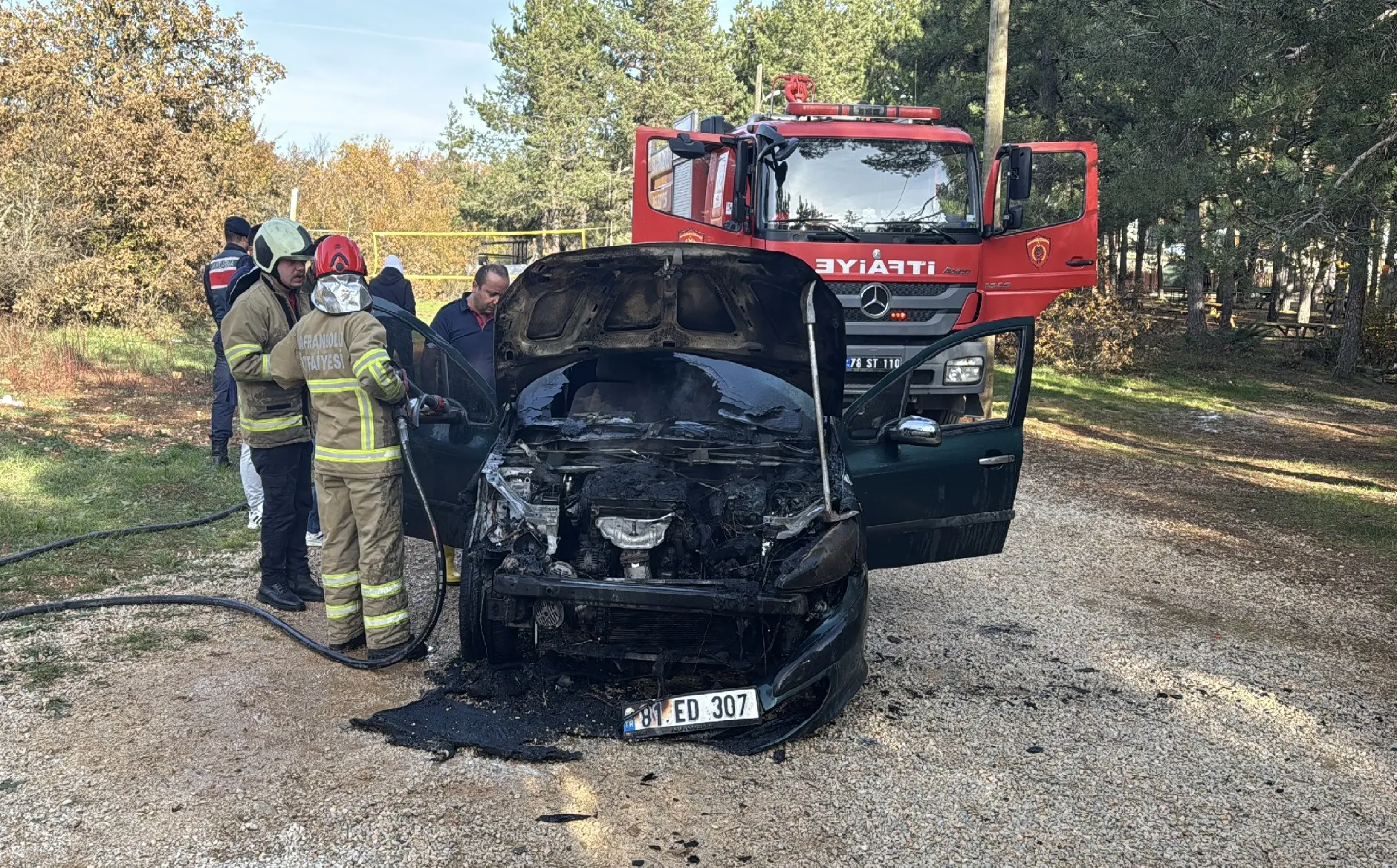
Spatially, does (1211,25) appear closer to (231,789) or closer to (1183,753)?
(1183,753)

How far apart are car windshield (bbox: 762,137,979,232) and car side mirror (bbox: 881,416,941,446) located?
13.2 feet

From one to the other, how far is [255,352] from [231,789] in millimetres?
2507

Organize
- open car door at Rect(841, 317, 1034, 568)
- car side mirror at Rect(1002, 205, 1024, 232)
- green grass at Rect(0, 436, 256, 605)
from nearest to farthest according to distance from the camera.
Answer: open car door at Rect(841, 317, 1034, 568) → green grass at Rect(0, 436, 256, 605) → car side mirror at Rect(1002, 205, 1024, 232)

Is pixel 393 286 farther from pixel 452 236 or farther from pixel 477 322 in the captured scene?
pixel 452 236

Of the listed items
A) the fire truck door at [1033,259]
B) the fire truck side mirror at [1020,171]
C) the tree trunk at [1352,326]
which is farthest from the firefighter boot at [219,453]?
the tree trunk at [1352,326]

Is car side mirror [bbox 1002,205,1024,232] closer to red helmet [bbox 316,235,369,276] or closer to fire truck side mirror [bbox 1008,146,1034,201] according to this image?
fire truck side mirror [bbox 1008,146,1034,201]

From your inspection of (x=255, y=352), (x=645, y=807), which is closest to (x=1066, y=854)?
(x=645, y=807)

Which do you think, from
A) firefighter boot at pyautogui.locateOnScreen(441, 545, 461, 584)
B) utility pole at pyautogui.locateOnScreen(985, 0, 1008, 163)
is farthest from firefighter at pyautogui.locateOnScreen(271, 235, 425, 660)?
utility pole at pyautogui.locateOnScreen(985, 0, 1008, 163)

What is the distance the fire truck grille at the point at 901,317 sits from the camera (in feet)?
28.8

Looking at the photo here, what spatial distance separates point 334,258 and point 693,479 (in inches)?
76.7

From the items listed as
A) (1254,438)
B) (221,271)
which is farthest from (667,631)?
(1254,438)

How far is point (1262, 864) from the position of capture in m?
3.54

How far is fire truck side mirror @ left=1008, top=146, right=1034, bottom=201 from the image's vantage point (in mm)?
8727

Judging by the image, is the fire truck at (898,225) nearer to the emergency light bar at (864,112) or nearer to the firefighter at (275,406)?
the emergency light bar at (864,112)
